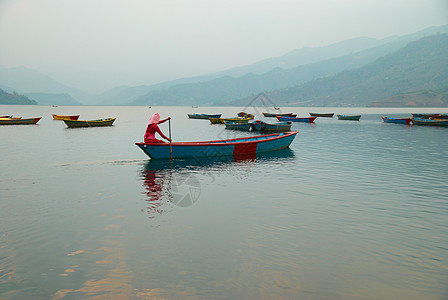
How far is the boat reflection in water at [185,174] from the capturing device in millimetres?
15992

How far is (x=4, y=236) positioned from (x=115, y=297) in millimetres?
5969

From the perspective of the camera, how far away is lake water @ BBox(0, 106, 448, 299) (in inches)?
324

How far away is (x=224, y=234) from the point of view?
11523 millimetres

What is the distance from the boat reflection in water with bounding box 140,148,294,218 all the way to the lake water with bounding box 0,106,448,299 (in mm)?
140

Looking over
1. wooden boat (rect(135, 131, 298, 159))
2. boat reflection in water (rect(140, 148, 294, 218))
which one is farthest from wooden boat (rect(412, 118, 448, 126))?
wooden boat (rect(135, 131, 298, 159))

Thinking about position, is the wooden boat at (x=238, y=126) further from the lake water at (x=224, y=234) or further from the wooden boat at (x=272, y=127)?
the lake water at (x=224, y=234)

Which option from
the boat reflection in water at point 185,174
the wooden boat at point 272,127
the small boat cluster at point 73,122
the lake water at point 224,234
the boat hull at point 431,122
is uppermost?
the small boat cluster at point 73,122

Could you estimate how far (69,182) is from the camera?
1981cm

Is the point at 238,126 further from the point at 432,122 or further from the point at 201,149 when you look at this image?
the point at 432,122

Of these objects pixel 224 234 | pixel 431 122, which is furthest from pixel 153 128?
pixel 431 122

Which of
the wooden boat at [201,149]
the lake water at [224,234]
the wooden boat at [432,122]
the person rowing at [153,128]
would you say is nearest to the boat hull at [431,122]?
the wooden boat at [432,122]

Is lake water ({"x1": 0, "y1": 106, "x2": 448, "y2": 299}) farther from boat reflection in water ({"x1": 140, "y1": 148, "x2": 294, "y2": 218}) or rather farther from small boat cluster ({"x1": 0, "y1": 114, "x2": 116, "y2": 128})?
small boat cluster ({"x1": 0, "y1": 114, "x2": 116, "y2": 128})

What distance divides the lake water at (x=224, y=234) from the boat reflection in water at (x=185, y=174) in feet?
0.46

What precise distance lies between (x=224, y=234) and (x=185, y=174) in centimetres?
1131
